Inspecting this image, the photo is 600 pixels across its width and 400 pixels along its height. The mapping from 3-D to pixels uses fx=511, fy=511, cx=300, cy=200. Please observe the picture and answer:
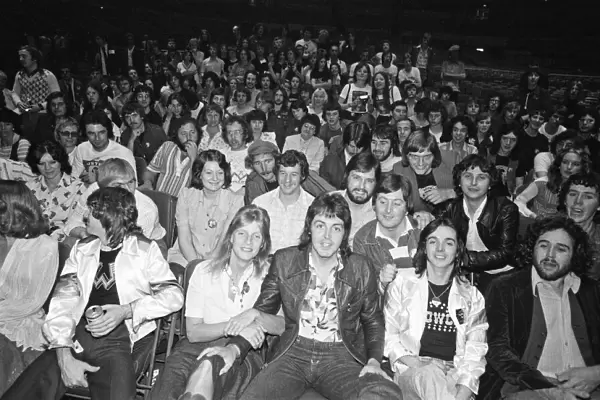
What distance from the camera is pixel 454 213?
3.78 metres

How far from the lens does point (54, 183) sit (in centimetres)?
432

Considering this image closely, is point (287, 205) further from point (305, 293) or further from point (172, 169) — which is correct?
point (172, 169)

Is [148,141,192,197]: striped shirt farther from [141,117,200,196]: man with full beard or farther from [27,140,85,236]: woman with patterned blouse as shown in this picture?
[27,140,85,236]: woman with patterned blouse

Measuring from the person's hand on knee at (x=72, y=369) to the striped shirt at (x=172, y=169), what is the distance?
2.41 meters

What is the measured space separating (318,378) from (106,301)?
4.09 feet

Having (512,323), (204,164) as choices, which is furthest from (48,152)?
(512,323)

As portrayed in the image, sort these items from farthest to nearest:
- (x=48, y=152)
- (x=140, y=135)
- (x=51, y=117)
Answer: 1. (x=51, y=117)
2. (x=140, y=135)
3. (x=48, y=152)

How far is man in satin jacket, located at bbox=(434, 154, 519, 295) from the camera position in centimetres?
355

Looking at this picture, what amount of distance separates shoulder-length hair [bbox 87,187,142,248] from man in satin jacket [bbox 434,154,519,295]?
2184mm

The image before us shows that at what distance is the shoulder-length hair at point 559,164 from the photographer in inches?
164

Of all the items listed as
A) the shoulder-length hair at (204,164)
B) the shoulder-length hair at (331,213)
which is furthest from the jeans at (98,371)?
the shoulder-length hair at (204,164)

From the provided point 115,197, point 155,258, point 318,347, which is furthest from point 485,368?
point 115,197

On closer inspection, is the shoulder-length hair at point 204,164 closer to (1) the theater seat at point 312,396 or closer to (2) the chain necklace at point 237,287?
(2) the chain necklace at point 237,287

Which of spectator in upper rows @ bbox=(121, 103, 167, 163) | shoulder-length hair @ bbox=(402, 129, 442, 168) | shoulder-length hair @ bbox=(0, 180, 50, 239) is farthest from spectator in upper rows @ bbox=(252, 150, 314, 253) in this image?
spectator in upper rows @ bbox=(121, 103, 167, 163)
